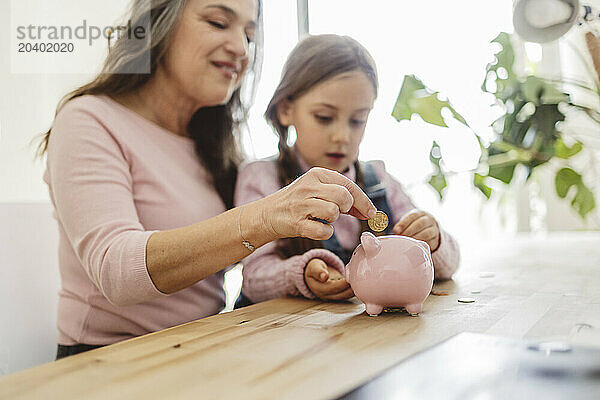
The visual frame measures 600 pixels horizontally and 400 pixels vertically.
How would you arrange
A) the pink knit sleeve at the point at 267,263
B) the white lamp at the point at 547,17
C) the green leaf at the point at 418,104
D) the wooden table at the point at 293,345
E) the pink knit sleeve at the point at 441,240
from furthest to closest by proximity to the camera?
1. the green leaf at the point at 418,104
2. the white lamp at the point at 547,17
3. the pink knit sleeve at the point at 441,240
4. the pink knit sleeve at the point at 267,263
5. the wooden table at the point at 293,345

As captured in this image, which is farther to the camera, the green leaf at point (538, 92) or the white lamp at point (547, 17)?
the green leaf at point (538, 92)

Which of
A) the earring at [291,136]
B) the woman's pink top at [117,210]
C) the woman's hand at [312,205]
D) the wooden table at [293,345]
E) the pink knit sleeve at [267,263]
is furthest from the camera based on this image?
the earring at [291,136]

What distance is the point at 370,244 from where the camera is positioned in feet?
2.34

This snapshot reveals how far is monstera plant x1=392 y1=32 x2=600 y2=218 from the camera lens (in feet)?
4.77

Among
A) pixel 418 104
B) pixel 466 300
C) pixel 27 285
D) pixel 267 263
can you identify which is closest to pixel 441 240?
pixel 466 300

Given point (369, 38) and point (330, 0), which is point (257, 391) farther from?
point (330, 0)

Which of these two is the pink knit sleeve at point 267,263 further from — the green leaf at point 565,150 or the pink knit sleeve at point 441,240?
the green leaf at point 565,150

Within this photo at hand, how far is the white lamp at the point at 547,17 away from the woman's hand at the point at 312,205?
0.73 metres

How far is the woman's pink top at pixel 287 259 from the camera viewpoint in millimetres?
914

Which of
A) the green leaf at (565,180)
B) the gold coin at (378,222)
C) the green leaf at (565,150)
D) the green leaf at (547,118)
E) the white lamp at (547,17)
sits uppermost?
the white lamp at (547,17)

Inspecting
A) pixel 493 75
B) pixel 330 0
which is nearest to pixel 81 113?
pixel 493 75

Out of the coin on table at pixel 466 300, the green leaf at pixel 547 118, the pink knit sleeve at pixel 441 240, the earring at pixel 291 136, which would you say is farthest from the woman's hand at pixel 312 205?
the green leaf at pixel 547 118

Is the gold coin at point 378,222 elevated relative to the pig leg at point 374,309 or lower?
elevated

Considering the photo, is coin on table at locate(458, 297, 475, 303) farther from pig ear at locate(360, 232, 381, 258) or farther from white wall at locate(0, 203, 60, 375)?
white wall at locate(0, 203, 60, 375)
